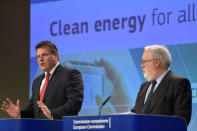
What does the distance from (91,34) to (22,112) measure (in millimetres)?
2159

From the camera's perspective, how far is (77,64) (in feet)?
21.5

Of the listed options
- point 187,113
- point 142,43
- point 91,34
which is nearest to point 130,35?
point 142,43

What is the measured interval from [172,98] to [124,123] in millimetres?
833

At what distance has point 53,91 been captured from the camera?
4.56 meters

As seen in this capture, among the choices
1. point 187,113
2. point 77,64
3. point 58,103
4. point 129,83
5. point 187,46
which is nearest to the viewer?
point 187,113

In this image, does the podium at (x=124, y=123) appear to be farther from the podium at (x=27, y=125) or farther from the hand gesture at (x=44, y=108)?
the hand gesture at (x=44, y=108)

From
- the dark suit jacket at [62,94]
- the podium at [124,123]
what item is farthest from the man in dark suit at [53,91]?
the podium at [124,123]

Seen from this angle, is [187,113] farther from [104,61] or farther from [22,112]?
[104,61]

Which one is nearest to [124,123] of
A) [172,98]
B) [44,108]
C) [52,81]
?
[172,98]

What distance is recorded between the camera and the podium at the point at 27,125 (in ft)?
12.0

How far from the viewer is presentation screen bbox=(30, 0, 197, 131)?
5738 millimetres

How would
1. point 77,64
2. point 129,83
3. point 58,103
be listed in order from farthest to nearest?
point 77,64
point 129,83
point 58,103

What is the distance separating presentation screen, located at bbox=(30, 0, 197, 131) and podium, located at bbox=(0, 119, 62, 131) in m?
2.43

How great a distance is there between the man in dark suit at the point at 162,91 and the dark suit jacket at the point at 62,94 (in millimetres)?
613
